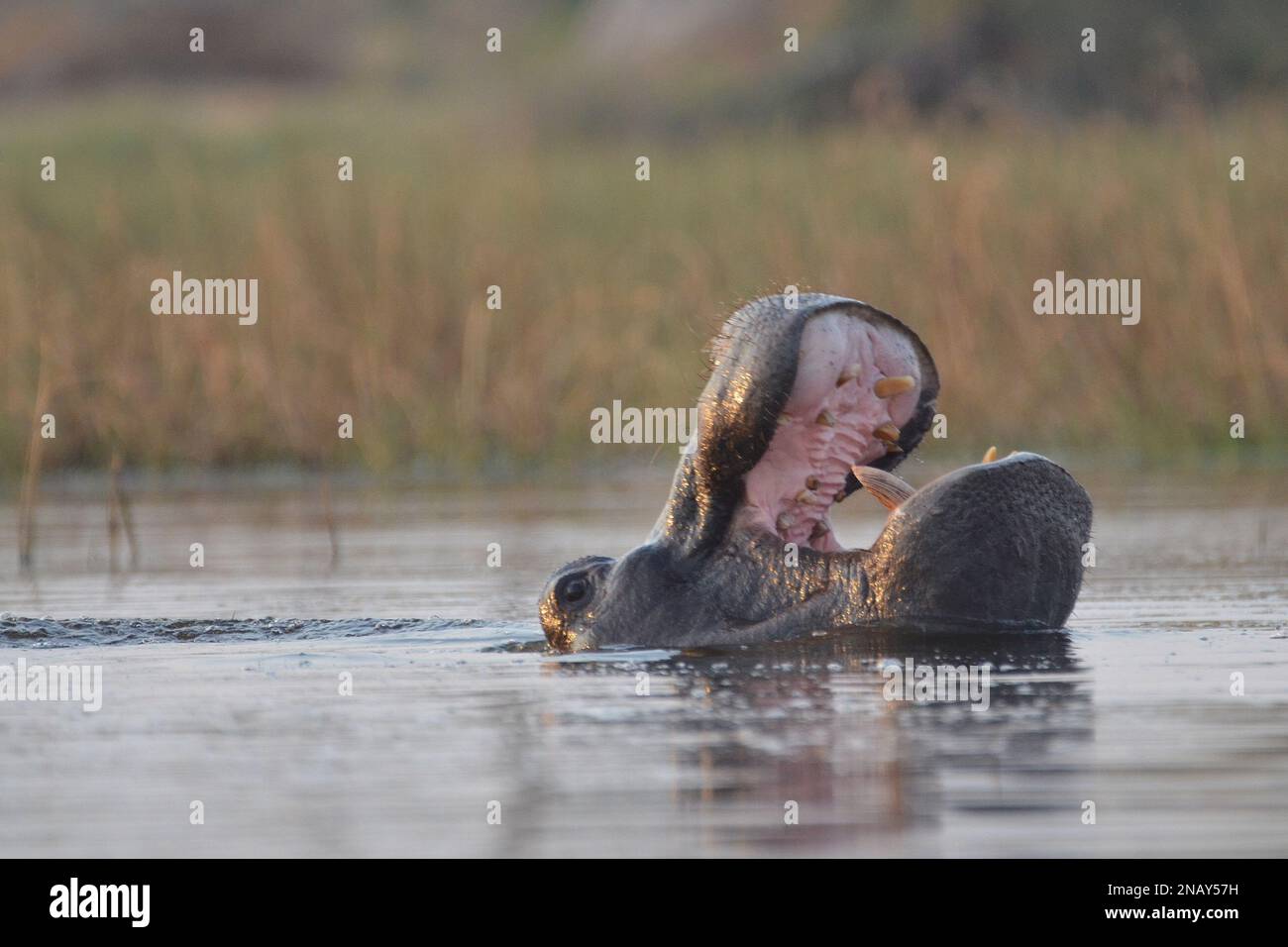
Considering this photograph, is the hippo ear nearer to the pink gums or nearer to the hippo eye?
the pink gums

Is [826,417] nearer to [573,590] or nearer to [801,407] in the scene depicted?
[801,407]

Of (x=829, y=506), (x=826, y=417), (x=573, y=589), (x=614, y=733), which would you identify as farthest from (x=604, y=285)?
(x=614, y=733)

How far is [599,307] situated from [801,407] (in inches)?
307

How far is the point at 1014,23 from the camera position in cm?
3097

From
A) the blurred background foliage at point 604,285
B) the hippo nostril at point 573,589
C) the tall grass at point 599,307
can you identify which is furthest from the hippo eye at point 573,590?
the tall grass at point 599,307

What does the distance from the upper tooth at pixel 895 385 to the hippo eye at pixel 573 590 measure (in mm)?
955

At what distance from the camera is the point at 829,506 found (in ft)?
16.7

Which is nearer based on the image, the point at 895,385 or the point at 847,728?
the point at 847,728

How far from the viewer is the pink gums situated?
488 cm

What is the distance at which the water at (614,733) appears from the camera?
362cm

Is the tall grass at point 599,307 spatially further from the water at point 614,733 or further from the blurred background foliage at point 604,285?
the water at point 614,733

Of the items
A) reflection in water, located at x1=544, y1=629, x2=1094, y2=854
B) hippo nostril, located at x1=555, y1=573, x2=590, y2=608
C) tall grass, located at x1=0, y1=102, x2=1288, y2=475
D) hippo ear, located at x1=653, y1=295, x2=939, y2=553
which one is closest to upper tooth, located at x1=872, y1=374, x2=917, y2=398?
hippo ear, located at x1=653, y1=295, x2=939, y2=553

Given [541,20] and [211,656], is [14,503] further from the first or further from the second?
[541,20]

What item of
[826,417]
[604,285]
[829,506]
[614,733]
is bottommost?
[614,733]
